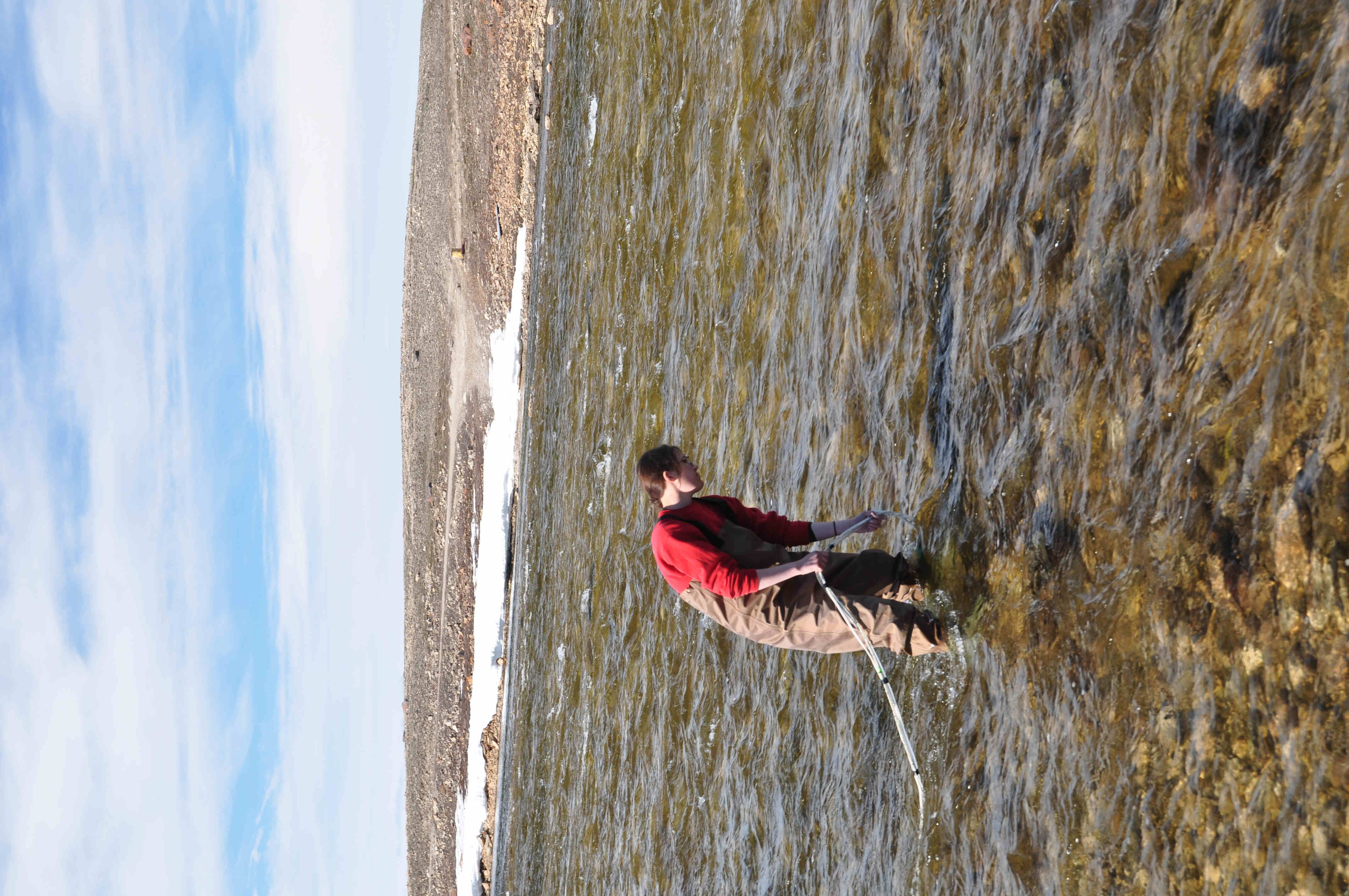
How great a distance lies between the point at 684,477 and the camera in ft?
16.9

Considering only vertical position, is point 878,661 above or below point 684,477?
below

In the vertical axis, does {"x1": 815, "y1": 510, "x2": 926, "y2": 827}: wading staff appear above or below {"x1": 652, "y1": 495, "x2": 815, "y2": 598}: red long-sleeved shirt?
below

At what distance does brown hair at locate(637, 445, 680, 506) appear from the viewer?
511cm

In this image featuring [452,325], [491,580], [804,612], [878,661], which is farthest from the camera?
[452,325]

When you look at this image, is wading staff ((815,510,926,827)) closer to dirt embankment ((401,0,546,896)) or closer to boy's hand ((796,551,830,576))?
boy's hand ((796,551,830,576))

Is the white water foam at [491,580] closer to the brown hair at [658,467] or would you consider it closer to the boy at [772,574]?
the boy at [772,574]

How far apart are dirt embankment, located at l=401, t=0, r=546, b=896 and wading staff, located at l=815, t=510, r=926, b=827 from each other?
11.1 meters

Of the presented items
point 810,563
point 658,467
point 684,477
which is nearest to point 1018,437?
point 810,563

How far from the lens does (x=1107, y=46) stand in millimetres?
4586

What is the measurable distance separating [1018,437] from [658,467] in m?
1.75

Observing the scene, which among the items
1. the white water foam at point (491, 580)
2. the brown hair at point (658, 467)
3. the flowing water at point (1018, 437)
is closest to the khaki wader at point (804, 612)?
the flowing water at point (1018, 437)

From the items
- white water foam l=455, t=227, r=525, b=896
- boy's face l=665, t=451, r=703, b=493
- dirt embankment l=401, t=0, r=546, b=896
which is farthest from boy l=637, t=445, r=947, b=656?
dirt embankment l=401, t=0, r=546, b=896

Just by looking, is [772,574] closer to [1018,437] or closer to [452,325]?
[1018,437]

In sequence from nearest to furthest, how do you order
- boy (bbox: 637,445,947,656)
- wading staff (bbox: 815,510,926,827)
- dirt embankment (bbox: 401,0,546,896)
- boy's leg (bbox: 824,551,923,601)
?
boy (bbox: 637,445,947,656) < wading staff (bbox: 815,510,926,827) < boy's leg (bbox: 824,551,923,601) < dirt embankment (bbox: 401,0,546,896)
